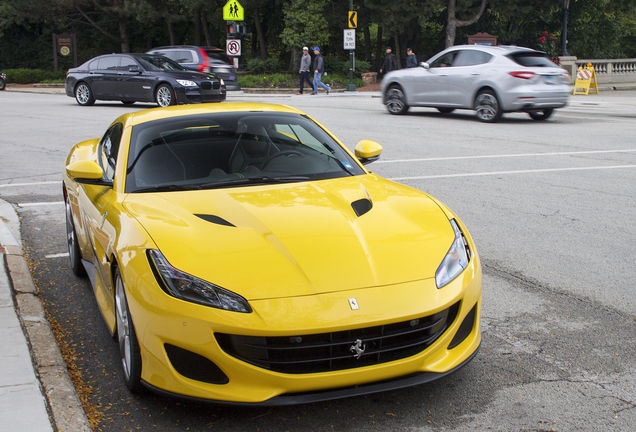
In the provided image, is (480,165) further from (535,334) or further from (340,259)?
(340,259)

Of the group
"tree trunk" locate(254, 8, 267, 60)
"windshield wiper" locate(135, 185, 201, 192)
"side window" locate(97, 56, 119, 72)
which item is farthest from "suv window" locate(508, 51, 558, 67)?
"tree trunk" locate(254, 8, 267, 60)

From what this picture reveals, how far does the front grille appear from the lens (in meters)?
2.92

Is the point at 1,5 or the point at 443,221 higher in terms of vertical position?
the point at 1,5

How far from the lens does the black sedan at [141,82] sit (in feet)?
64.2

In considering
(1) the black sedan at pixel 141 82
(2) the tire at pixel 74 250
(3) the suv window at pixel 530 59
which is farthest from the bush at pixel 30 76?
(2) the tire at pixel 74 250

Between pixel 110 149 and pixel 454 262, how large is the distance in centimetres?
276

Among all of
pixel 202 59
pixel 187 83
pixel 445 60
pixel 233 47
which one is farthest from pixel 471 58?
pixel 233 47

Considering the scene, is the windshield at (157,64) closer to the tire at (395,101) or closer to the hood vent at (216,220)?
the tire at (395,101)

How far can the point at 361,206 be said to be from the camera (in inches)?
152

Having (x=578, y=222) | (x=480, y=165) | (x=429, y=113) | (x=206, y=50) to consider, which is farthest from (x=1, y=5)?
(x=578, y=222)

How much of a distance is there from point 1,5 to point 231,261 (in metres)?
48.8

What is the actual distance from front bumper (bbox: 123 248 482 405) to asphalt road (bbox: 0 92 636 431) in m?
0.21

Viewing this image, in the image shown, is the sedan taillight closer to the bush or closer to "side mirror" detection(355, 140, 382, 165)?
"side mirror" detection(355, 140, 382, 165)

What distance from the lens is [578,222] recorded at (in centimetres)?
683
